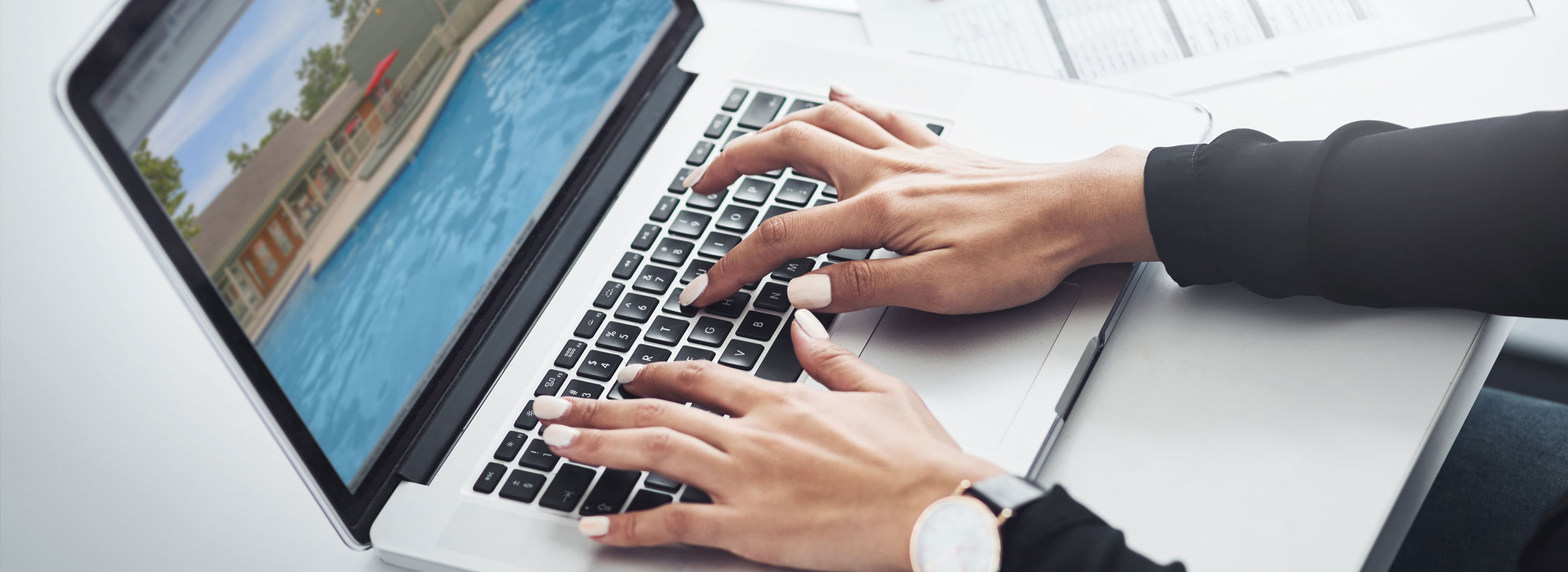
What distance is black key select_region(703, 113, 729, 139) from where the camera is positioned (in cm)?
97

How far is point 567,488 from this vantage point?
2.39 feet

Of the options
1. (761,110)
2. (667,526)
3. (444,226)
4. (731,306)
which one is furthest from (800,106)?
(667,526)

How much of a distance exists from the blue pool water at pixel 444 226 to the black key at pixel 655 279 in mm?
114

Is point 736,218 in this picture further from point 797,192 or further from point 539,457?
point 539,457

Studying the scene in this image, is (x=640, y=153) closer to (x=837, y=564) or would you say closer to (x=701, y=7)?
(x=701, y=7)

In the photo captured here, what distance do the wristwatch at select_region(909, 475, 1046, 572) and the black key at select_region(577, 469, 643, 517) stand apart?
0.66 ft

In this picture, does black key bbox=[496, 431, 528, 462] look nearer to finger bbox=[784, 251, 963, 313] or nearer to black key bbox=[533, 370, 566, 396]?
black key bbox=[533, 370, 566, 396]

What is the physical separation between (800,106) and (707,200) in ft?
0.44

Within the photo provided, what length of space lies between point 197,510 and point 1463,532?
1.01 m

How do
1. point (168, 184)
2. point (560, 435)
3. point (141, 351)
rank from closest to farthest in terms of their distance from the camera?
point (168, 184), point (560, 435), point (141, 351)

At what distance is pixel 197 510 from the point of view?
0.81 metres

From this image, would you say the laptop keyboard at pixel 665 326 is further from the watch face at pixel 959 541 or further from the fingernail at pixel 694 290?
the watch face at pixel 959 541

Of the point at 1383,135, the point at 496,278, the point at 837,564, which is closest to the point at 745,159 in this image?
the point at 496,278

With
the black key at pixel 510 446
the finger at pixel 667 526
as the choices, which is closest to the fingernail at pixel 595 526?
the finger at pixel 667 526
